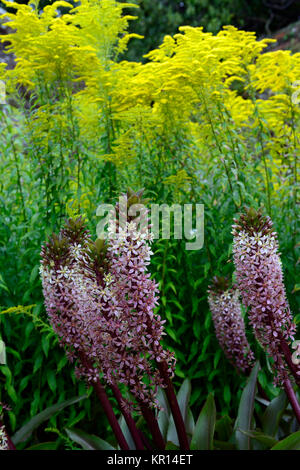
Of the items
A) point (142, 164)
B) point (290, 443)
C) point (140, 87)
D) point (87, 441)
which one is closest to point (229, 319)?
point (290, 443)

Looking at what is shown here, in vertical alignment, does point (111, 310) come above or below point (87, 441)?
above

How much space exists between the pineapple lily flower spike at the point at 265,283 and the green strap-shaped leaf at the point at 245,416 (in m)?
0.25

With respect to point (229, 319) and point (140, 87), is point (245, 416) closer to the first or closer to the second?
point (229, 319)

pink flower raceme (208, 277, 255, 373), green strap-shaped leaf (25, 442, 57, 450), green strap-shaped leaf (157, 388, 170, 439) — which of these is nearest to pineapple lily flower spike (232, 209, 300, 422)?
pink flower raceme (208, 277, 255, 373)

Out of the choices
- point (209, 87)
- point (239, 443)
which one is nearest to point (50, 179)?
point (209, 87)

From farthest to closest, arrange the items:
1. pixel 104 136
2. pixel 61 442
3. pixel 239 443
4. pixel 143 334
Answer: pixel 104 136
pixel 61 442
pixel 239 443
pixel 143 334

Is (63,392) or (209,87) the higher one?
(209,87)

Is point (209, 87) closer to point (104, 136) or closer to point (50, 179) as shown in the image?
point (104, 136)

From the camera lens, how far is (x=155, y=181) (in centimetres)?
310

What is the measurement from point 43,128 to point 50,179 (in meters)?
0.31

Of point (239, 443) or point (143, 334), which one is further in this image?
point (239, 443)

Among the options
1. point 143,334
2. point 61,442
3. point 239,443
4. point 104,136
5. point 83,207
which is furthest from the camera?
point 83,207

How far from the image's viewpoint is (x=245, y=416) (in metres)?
2.24

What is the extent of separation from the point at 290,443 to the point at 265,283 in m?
0.65
